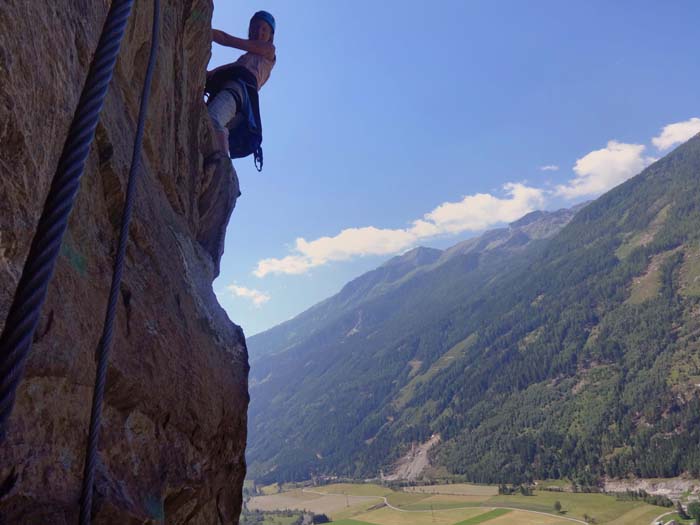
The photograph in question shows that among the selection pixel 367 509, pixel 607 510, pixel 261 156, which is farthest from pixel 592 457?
pixel 261 156

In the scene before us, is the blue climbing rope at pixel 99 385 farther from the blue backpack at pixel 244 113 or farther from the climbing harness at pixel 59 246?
the blue backpack at pixel 244 113

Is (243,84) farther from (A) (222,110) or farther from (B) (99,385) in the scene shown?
(B) (99,385)

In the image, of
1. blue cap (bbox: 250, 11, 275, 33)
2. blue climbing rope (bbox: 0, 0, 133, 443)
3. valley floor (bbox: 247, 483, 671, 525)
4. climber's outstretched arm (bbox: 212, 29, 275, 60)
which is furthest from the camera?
valley floor (bbox: 247, 483, 671, 525)

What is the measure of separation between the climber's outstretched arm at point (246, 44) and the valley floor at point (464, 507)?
12345cm

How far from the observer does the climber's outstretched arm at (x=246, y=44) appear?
1229cm

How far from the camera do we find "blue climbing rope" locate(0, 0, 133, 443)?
1721 millimetres

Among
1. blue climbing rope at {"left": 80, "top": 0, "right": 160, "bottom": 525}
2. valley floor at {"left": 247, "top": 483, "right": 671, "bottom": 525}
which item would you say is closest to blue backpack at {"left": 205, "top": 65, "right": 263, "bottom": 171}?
blue climbing rope at {"left": 80, "top": 0, "right": 160, "bottom": 525}

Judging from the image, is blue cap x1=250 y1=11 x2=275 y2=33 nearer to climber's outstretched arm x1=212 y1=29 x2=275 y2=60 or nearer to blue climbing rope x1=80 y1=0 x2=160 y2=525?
climber's outstretched arm x1=212 y1=29 x2=275 y2=60

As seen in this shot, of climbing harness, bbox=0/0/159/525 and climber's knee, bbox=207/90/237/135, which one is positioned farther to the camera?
climber's knee, bbox=207/90/237/135

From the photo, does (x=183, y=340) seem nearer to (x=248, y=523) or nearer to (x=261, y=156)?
(x=261, y=156)

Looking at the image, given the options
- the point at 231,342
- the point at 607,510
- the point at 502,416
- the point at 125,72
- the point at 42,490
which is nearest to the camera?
the point at 42,490

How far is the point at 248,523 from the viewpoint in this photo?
486 feet

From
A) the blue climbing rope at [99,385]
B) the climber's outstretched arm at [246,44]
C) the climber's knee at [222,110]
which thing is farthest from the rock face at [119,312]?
the climber's outstretched arm at [246,44]

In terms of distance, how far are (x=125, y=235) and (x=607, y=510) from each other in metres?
139
